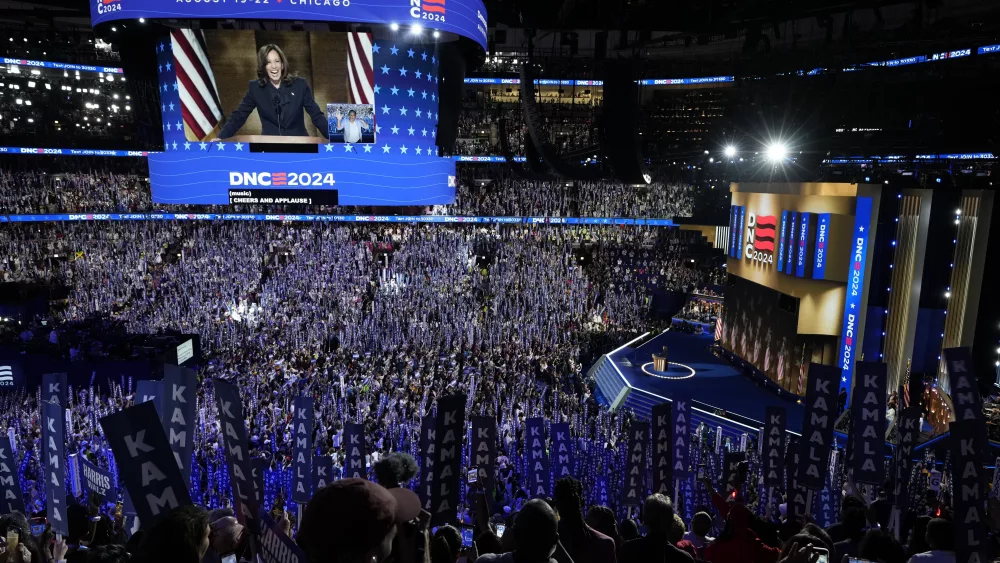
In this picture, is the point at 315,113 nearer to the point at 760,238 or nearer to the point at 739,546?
the point at 739,546

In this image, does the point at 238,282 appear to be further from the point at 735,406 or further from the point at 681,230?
the point at 681,230

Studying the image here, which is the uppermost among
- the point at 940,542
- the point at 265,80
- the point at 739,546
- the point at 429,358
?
the point at 265,80

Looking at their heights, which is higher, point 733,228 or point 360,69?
point 360,69

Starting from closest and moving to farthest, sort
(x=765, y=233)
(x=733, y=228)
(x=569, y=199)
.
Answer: (x=765, y=233) < (x=733, y=228) < (x=569, y=199)

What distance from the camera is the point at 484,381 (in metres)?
16.1

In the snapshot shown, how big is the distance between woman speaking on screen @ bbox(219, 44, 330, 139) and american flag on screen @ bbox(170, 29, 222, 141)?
0.40 meters

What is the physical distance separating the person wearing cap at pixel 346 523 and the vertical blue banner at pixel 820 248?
1630cm

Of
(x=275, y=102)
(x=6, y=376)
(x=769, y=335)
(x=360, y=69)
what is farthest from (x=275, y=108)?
(x=769, y=335)

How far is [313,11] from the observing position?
12.4 m

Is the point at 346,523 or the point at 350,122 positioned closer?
the point at 346,523

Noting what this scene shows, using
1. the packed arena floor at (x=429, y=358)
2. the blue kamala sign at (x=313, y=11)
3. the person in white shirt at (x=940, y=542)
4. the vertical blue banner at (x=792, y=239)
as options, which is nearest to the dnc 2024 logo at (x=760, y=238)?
the packed arena floor at (x=429, y=358)

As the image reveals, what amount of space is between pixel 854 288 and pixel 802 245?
1.67 m

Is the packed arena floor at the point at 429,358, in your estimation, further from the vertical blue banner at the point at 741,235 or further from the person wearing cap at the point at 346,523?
the vertical blue banner at the point at 741,235

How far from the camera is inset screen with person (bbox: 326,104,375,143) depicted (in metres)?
14.0
